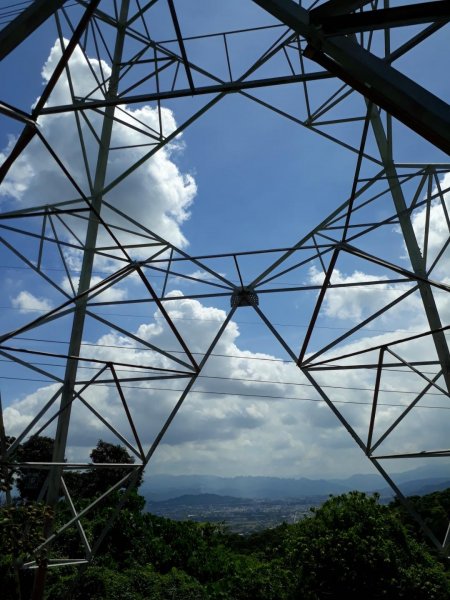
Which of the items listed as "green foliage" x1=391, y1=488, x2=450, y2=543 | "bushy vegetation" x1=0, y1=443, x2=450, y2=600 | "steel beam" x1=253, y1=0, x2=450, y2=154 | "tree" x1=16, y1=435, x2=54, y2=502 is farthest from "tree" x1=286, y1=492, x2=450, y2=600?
"tree" x1=16, y1=435, x2=54, y2=502

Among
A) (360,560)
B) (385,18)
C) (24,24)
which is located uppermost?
(24,24)

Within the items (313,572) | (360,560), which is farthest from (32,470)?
(360,560)

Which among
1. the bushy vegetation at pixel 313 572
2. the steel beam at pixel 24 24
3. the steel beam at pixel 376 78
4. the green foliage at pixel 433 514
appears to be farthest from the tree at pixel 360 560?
the steel beam at pixel 24 24

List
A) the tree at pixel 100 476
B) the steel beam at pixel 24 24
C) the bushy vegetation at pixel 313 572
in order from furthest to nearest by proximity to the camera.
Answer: the tree at pixel 100 476, the bushy vegetation at pixel 313 572, the steel beam at pixel 24 24

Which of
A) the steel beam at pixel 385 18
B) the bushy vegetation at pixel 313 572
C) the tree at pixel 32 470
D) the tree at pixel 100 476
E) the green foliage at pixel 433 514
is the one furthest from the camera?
the tree at pixel 100 476

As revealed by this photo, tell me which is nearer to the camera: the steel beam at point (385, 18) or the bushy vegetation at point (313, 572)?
the steel beam at point (385, 18)

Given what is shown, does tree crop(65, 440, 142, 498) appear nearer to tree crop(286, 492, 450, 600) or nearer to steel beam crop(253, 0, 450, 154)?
tree crop(286, 492, 450, 600)

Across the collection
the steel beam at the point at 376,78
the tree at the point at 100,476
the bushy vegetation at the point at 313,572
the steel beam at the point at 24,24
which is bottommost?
the bushy vegetation at the point at 313,572

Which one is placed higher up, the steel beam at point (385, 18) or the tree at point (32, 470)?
the steel beam at point (385, 18)

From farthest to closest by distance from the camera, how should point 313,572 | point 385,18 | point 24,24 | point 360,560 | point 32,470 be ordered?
point 32,470
point 313,572
point 360,560
point 24,24
point 385,18

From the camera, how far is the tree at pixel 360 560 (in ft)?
58.1

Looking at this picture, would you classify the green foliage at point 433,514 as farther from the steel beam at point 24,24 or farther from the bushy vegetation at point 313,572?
the steel beam at point 24,24

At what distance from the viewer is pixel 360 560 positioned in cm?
1803

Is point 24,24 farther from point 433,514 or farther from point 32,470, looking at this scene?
point 32,470
